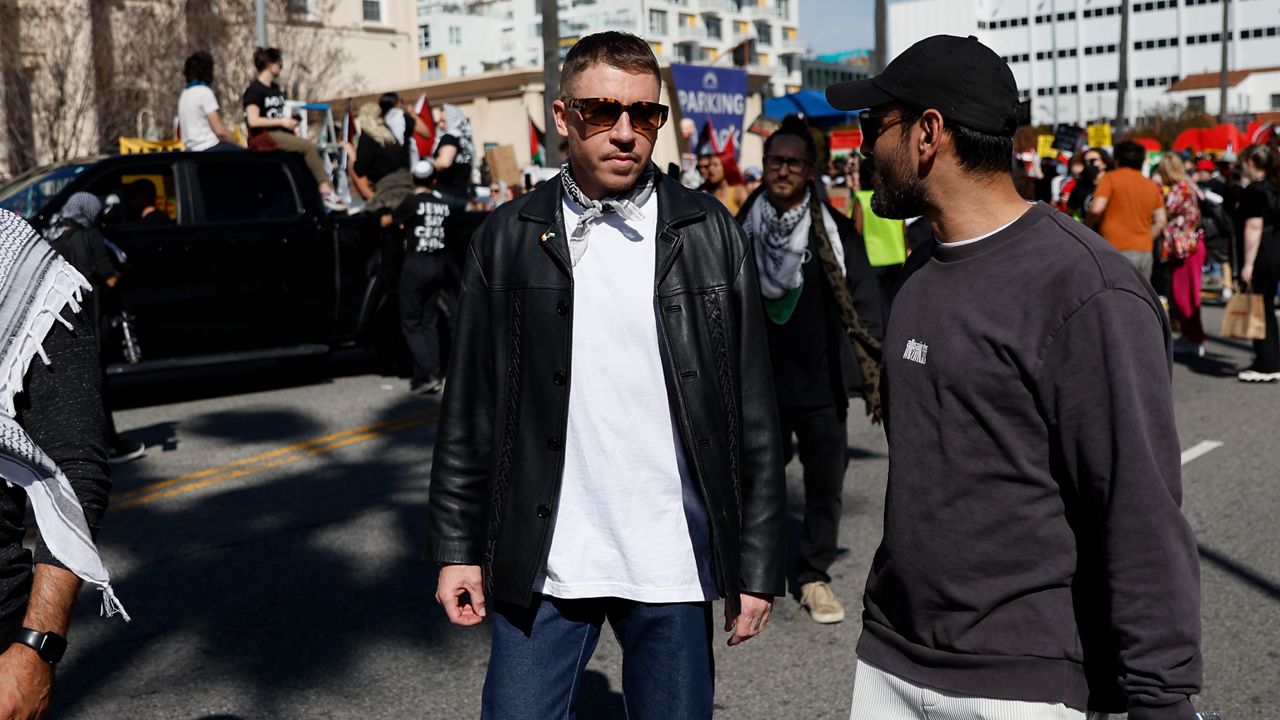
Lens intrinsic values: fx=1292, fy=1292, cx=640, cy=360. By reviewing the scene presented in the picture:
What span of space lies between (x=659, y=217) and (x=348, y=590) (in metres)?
3.45

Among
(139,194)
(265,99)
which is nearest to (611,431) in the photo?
(139,194)

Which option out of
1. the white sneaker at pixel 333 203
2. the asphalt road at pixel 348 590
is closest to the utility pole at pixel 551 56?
the white sneaker at pixel 333 203

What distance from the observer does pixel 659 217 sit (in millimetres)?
2666

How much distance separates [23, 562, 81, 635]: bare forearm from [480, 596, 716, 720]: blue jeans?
0.82m

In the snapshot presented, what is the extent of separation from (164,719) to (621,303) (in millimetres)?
2546

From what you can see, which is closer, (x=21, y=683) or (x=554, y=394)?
(x=21, y=683)

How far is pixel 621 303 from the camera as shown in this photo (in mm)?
2623

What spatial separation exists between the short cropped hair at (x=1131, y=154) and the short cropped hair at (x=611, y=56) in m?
8.88

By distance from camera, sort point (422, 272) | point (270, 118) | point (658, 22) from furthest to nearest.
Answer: point (658, 22)
point (270, 118)
point (422, 272)

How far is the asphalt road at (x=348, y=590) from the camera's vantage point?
174 inches

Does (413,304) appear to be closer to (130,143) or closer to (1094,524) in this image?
(130,143)

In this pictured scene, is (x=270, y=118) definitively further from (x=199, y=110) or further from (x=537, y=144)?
(x=537, y=144)

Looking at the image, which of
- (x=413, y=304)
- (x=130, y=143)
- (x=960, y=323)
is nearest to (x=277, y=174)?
(x=413, y=304)

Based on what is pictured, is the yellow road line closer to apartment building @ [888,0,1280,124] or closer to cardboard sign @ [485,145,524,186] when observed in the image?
cardboard sign @ [485,145,524,186]
